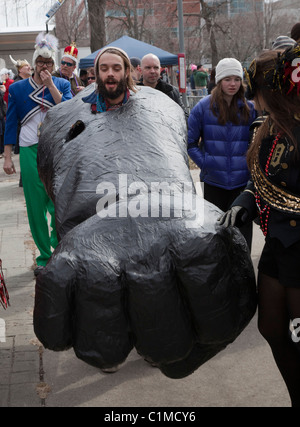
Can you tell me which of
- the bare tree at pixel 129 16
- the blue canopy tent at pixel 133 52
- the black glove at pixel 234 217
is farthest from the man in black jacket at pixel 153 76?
the bare tree at pixel 129 16

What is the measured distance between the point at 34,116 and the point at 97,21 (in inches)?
544

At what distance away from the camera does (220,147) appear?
4.78 meters

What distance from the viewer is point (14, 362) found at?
394cm

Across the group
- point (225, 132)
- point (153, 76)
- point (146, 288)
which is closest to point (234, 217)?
point (146, 288)

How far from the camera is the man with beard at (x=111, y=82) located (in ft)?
10.0

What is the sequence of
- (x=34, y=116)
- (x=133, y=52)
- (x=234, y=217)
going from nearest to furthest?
(x=234, y=217), (x=34, y=116), (x=133, y=52)

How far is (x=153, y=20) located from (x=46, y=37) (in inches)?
1758

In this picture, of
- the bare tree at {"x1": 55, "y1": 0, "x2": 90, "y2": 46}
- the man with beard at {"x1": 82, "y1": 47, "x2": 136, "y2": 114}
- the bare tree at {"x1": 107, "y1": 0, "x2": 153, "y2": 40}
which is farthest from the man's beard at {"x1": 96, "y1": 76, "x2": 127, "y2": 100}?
the bare tree at {"x1": 55, "y1": 0, "x2": 90, "y2": 46}

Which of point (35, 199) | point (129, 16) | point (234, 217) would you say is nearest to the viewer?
point (234, 217)

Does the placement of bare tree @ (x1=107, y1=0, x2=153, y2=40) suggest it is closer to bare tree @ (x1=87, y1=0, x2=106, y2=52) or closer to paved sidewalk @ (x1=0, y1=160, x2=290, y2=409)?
bare tree @ (x1=87, y1=0, x2=106, y2=52)

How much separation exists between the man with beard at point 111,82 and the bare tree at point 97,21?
15640 millimetres

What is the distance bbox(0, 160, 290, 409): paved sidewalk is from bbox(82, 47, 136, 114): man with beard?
5.29 ft

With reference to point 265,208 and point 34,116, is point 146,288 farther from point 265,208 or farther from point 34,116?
point 34,116

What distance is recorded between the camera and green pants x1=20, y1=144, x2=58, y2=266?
538 centimetres
